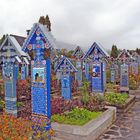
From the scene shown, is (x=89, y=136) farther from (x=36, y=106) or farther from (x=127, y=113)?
(x=127, y=113)

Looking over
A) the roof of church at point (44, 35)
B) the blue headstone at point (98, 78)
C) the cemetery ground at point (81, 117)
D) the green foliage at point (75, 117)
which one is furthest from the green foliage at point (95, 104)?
the roof of church at point (44, 35)

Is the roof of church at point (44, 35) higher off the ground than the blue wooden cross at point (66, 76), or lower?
higher

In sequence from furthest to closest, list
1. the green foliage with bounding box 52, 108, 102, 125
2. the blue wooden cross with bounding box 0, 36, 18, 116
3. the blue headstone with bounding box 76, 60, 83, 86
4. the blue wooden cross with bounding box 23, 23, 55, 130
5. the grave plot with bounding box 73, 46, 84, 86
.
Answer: the grave plot with bounding box 73, 46, 84, 86, the blue headstone with bounding box 76, 60, 83, 86, the blue wooden cross with bounding box 0, 36, 18, 116, the green foliage with bounding box 52, 108, 102, 125, the blue wooden cross with bounding box 23, 23, 55, 130

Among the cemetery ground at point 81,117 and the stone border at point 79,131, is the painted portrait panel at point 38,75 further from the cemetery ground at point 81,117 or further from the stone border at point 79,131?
the stone border at point 79,131

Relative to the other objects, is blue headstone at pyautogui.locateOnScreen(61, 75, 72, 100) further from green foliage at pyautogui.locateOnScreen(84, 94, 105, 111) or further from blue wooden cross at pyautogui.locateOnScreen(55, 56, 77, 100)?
green foliage at pyautogui.locateOnScreen(84, 94, 105, 111)

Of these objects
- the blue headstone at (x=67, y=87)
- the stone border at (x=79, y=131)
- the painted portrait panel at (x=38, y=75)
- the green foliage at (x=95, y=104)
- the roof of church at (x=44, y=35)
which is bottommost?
the stone border at (x=79, y=131)

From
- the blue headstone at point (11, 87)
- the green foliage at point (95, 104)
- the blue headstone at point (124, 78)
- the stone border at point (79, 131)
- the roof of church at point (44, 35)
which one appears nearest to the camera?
the roof of church at point (44, 35)

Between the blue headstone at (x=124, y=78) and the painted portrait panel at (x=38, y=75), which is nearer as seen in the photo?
the painted portrait panel at (x=38, y=75)

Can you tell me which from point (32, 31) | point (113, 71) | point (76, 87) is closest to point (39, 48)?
point (32, 31)

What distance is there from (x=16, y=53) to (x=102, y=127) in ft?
11.3

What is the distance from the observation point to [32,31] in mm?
6117

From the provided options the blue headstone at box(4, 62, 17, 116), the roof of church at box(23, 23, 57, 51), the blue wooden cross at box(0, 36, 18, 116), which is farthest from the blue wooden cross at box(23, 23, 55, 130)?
the blue headstone at box(4, 62, 17, 116)

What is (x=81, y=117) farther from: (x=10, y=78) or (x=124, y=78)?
(x=124, y=78)

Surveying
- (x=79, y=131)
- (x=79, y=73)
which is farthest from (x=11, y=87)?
(x=79, y=73)
